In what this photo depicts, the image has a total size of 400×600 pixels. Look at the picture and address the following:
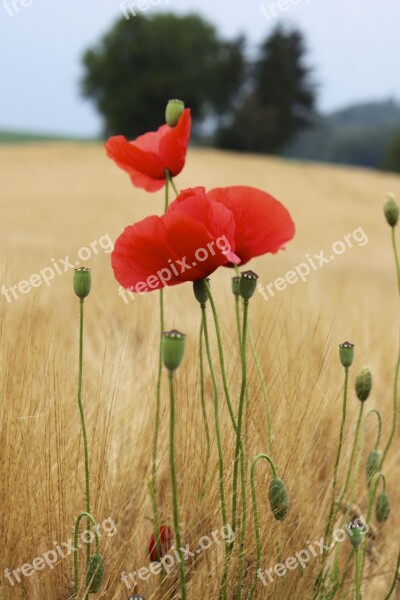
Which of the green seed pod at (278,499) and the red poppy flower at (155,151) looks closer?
the green seed pod at (278,499)

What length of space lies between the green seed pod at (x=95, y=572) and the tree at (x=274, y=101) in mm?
17938

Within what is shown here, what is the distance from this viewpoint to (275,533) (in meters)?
0.77

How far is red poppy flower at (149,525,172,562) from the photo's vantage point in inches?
30.4

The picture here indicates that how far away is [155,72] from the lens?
18.7 meters

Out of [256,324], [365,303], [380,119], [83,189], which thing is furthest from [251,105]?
[380,119]

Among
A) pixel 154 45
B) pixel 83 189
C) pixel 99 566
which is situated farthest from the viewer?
pixel 154 45

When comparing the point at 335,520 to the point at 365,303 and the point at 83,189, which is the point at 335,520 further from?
the point at 83,189

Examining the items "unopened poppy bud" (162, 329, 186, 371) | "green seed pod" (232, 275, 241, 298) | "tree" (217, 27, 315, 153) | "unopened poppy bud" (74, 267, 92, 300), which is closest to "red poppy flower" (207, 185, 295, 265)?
"green seed pod" (232, 275, 241, 298)

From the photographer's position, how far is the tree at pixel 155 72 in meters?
18.4

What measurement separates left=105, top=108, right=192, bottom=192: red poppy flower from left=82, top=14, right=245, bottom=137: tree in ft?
58.1

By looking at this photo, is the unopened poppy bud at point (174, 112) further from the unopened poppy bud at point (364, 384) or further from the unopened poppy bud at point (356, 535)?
the unopened poppy bud at point (356, 535)

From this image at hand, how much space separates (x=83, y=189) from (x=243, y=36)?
1180 centimetres

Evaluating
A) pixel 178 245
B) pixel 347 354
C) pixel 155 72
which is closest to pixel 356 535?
pixel 347 354

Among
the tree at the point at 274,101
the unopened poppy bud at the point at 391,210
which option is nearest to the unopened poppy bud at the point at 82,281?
the unopened poppy bud at the point at 391,210
